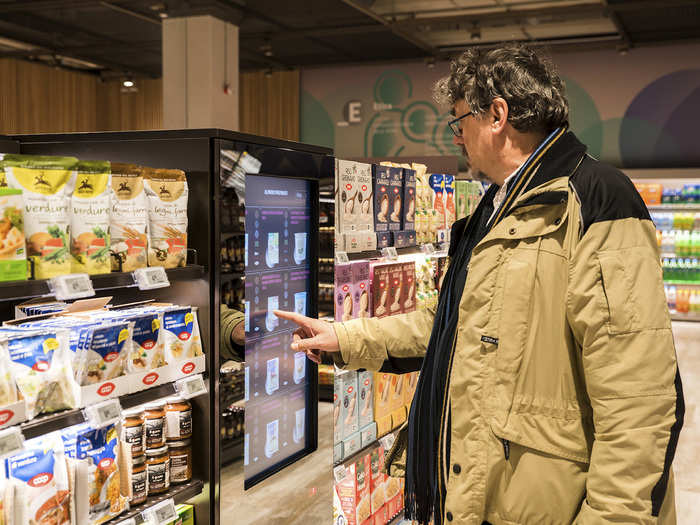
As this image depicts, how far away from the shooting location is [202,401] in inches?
83.7

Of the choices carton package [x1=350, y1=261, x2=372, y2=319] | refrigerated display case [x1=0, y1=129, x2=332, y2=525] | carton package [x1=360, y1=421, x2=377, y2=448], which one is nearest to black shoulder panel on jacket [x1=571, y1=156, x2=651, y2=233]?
refrigerated display case [x1=0, y1=129, x2=332, y2=525]

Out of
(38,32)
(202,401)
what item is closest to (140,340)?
(202,401)

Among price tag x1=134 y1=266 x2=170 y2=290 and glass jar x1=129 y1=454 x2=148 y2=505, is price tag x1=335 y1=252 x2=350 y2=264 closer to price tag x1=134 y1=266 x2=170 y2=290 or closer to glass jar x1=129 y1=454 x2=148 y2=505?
price tag x1=134 y1=266 x2=170 y2=290

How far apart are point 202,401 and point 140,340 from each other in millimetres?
289

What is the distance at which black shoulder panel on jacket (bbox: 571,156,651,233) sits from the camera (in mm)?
1581

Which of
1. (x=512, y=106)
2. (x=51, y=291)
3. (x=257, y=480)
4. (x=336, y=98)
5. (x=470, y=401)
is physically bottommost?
(x=257, y=480)

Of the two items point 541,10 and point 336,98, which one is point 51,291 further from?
point 336,98

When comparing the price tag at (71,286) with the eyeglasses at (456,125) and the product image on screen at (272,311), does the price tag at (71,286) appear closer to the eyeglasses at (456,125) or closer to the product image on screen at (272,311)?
the product image on screen at (272,311)

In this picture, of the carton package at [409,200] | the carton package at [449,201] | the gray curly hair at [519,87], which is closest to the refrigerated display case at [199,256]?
the gray curly hair at [519,87]

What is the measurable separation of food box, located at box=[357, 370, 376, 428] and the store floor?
1.34ft

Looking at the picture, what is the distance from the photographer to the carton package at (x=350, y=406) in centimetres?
307

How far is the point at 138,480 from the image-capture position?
1.99 meters

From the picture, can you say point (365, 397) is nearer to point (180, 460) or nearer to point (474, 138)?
point (180, 460)

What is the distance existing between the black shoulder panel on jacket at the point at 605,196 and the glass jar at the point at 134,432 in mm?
1287
